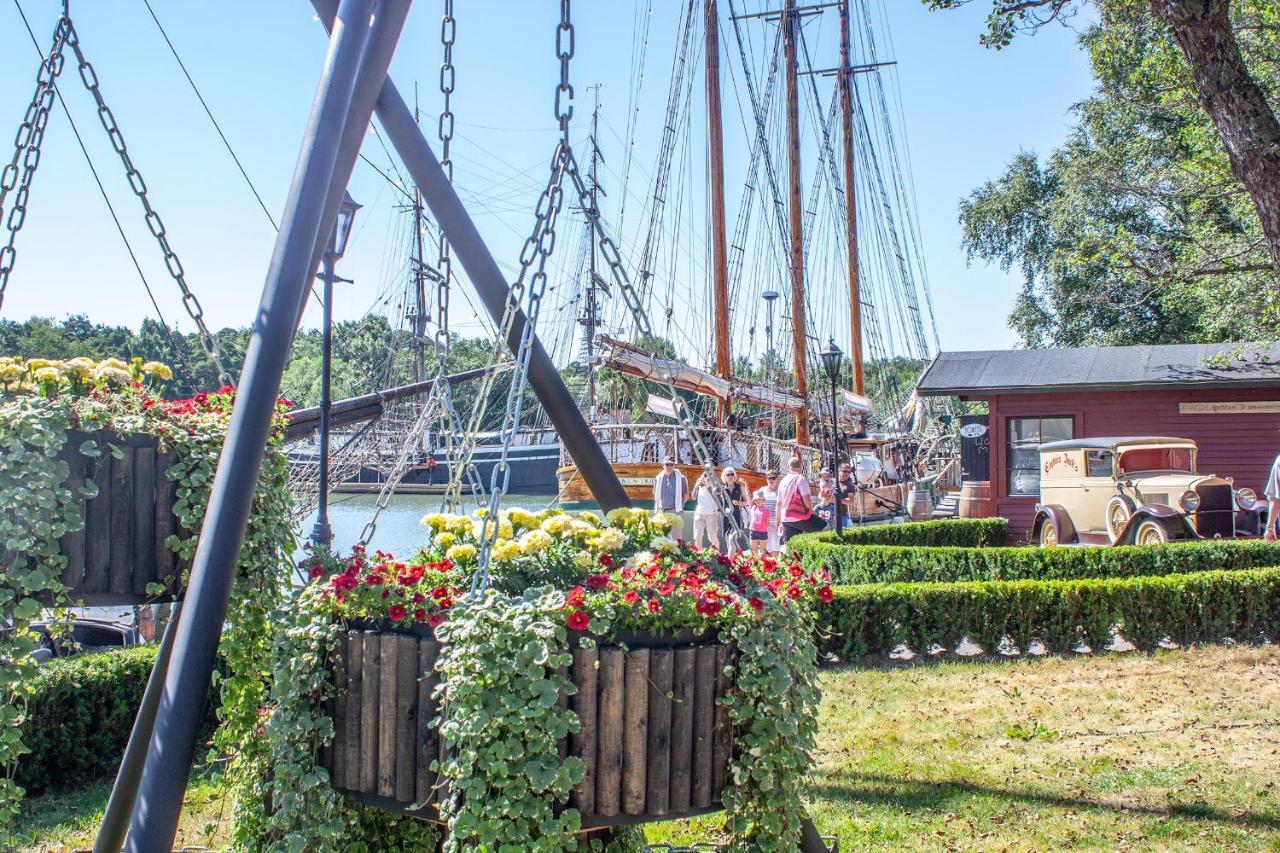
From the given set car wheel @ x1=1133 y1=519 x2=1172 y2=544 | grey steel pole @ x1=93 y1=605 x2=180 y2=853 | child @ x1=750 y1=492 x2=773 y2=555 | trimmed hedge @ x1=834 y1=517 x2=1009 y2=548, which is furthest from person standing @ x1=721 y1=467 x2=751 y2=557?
grey steel pole @ x1=93 y1=605 x2=180 y2=853

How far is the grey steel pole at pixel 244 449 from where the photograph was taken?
2.58 meters

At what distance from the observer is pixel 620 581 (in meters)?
2.70

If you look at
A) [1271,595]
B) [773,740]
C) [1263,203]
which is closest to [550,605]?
[773,740]

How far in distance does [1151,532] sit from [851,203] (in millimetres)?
22174

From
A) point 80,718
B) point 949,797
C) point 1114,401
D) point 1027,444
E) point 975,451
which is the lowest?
point 949,797

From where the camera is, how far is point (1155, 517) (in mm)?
12406

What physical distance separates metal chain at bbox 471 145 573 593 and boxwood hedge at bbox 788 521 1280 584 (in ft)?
27.0

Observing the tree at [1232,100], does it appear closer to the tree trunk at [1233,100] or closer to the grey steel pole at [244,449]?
the tree trunk at [1233,100]

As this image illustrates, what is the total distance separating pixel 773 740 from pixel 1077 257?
48.0 feet

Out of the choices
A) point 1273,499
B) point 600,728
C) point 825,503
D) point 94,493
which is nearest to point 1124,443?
point 1273,499

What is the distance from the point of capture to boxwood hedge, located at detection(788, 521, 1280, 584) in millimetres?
10211

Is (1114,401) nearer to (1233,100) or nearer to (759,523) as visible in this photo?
(759,523)

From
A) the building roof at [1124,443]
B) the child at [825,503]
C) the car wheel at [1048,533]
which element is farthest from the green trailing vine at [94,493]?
the child at [825,503]

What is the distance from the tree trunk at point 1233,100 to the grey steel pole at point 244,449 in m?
3.95
